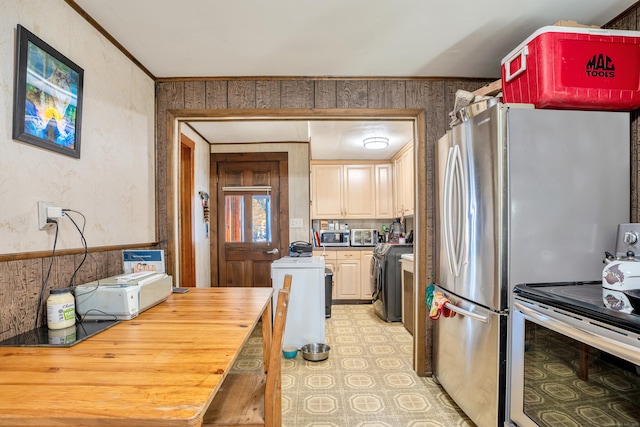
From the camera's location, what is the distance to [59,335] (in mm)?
1238

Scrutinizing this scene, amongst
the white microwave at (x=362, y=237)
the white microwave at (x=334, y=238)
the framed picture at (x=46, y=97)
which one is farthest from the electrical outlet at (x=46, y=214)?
the white microwave at (x=362, y=237)

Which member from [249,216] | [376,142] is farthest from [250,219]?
[376,142]

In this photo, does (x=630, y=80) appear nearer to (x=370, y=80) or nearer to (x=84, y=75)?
(x=370, y=80)

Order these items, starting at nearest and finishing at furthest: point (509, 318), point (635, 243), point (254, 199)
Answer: point (635, 243), point (509, 318), point (254, 199)

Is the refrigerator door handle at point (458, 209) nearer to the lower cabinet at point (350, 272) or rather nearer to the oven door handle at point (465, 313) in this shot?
the oven door handle at point (465, 313)

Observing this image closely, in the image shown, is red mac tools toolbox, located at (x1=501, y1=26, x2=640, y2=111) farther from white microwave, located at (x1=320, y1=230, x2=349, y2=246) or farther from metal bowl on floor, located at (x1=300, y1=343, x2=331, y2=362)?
white microwave, located at (x1=320, y1=230, x2=349, y2=246)

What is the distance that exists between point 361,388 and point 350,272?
2589mm

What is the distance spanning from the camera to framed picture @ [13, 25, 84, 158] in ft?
4.33

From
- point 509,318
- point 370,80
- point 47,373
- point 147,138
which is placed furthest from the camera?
point 370,80

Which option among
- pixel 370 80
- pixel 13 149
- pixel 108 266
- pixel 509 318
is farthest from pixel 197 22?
pixel 509 318

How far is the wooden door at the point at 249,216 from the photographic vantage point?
4.27m

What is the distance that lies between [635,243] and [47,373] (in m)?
2.26

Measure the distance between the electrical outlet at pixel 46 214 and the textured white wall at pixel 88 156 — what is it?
0.02 meters

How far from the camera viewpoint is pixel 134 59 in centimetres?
217
